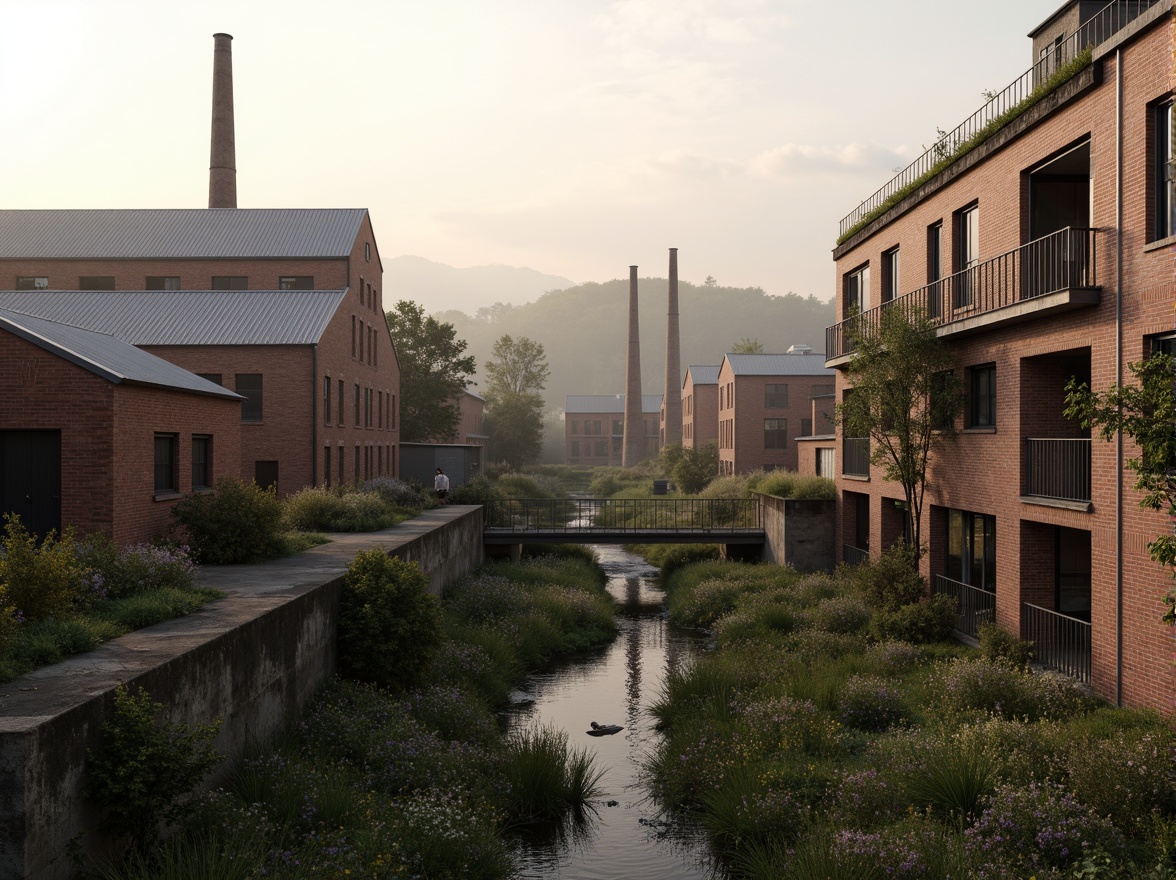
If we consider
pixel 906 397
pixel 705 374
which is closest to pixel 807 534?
pixel 906 397

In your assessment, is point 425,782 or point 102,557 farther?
point 102,557

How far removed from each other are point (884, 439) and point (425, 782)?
1352 centimetres

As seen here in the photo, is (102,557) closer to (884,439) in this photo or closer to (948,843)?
(948,843)

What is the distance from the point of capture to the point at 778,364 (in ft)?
181

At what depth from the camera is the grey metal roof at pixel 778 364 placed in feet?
179

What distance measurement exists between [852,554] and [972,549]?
7416mm

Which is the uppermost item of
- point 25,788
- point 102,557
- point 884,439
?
point 884,439

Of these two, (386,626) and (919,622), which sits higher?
(386,626)

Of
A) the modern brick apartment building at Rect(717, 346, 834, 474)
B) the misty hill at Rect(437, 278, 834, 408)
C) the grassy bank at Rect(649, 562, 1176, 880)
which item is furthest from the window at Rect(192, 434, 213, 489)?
the misty hill at Rect(437, 278, 834, 408)

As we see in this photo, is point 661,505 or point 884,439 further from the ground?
point 884,439

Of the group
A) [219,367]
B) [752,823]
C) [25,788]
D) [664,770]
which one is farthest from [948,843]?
[219,367]

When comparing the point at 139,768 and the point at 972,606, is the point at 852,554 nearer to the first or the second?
the point at 972,606

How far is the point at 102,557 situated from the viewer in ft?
39.8

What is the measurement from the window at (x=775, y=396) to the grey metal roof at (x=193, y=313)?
26835 millimetres
